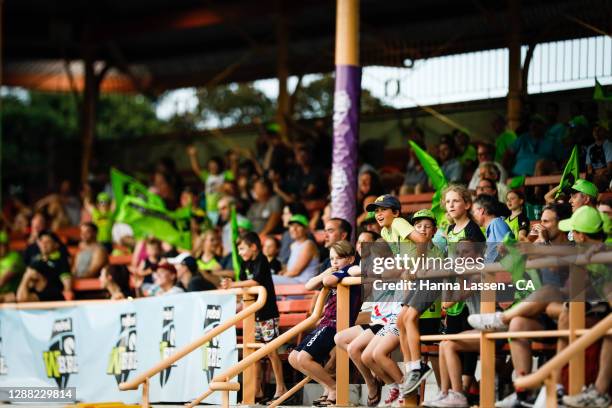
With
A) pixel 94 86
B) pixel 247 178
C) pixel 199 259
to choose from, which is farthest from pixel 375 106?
pixel 94 86

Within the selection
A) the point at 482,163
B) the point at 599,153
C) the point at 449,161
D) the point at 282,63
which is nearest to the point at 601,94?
the point at 599,153

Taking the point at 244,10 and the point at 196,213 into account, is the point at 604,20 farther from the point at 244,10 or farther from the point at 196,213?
the point at 244,10

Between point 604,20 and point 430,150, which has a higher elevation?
point 604,20

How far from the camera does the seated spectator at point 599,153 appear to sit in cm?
1243

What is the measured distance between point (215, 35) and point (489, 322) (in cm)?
1464

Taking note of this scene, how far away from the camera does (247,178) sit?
695 inches

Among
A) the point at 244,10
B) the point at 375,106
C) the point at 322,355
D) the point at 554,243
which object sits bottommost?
the point at 322,355

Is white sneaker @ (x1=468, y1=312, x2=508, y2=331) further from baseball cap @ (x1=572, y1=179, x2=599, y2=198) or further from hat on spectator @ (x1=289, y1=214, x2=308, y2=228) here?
hat on spectator @ (x1=289, y1=214, x2=308, y2=228)

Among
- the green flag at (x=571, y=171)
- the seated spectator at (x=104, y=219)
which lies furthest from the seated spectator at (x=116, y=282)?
the green flag at (x=571, y=171)

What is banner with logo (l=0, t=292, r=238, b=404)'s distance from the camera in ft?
38.8

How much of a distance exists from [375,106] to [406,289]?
29.6 ft

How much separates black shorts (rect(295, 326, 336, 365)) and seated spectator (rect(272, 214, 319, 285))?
8.25 feet

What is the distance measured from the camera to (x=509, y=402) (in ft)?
30.5

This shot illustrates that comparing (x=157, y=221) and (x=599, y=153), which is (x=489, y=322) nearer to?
(x=599, y=153)
